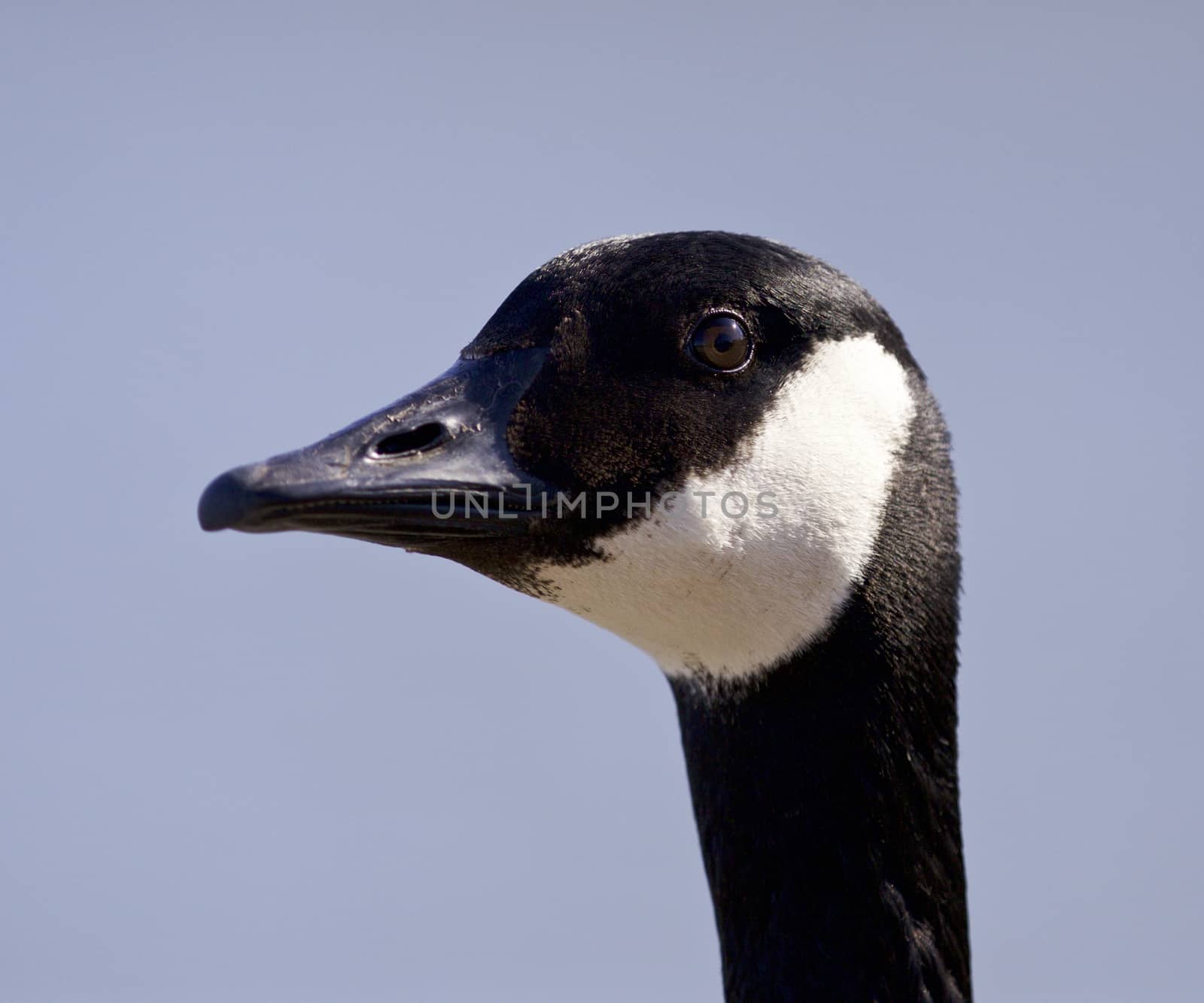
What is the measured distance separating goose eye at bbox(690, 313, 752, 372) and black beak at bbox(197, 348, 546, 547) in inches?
15.2

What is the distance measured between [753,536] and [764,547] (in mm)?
35

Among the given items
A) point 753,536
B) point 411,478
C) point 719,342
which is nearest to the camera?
point 411,478

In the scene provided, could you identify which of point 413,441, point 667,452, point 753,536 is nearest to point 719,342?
point 667,452

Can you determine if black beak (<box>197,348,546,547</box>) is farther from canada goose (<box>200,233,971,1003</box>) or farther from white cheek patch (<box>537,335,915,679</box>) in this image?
white cheek patch (<box>537,335,915,679</box>)

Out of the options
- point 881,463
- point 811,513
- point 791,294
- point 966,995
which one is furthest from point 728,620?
point 966,995

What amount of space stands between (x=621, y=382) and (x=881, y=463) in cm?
68

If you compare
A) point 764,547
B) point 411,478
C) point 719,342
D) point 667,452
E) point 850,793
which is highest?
point 719,342

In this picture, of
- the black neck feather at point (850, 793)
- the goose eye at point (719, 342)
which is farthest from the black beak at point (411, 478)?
the black neck feather at point (850, 793)

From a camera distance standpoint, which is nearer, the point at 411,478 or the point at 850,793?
the point at 411,478

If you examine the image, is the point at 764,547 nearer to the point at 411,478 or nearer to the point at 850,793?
the point at 850,793

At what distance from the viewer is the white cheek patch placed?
295 centimetres

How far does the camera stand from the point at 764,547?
116 inches

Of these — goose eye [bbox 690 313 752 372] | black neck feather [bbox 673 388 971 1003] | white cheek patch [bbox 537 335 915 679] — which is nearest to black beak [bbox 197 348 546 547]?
white cheek patch [bbox 537 335 915 679]

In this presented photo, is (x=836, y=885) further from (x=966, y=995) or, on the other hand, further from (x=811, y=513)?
(x=811, y=513)
